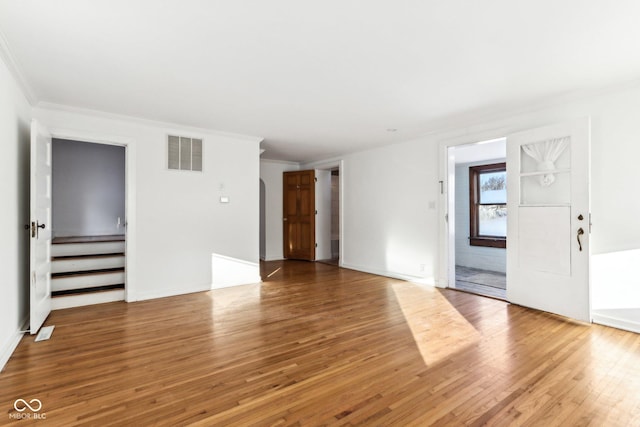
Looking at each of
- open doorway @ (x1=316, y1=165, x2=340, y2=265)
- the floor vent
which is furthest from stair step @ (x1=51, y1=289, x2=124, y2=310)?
open doorway @ (x1=316, y1=165, x2=340, y2=265)

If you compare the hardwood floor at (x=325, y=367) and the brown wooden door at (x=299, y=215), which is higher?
the brown wooden door at (x=299, y=215)

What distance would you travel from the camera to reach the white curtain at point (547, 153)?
3.49 meters

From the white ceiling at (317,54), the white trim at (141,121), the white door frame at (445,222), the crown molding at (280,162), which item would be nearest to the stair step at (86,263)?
the white trim at (141,121)

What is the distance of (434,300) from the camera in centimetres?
413

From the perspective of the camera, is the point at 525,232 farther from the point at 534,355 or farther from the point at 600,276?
the point at 534,355

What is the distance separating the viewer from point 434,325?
10.5 feet

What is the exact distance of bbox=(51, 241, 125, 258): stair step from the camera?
445 centimetres

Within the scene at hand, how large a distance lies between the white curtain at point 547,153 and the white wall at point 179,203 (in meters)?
3.83

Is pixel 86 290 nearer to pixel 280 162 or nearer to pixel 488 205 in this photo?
pixel 280 162

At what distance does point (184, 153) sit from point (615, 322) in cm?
537

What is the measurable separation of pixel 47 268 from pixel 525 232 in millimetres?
5382

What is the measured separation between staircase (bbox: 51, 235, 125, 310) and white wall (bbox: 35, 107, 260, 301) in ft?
1.38

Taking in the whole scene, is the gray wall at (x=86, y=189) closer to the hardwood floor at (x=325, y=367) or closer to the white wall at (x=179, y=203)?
the white wall at (x=179, y=203)

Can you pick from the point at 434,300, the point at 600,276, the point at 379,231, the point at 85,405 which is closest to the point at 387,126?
the point at 379,231
